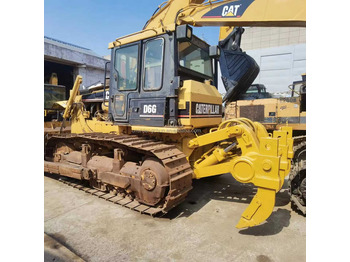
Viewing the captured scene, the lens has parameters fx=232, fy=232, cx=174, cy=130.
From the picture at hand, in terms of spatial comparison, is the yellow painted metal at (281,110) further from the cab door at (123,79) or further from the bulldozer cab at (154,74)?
the cab door at (123,79)

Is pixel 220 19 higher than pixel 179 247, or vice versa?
pixel 220 19

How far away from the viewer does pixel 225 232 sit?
10.8 feet

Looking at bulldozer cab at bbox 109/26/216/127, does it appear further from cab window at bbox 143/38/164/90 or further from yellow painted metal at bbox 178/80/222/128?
yellow painted metal at bbox 178/80/222/128

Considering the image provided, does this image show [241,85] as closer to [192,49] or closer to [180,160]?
[192,49]

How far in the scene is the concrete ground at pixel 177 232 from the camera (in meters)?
2.80

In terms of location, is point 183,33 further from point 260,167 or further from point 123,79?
point 260,167

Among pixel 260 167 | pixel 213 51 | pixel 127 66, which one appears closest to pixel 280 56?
pixel 213 51

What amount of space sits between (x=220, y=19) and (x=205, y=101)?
1.42m

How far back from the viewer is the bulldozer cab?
12.9ft

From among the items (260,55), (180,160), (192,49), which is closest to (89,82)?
(192,49)

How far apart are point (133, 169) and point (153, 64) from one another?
191 centimetres

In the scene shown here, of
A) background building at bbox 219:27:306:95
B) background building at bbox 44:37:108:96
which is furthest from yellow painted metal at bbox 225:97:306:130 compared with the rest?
background building at bbox 219:27:306:95

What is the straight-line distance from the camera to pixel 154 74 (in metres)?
4.16

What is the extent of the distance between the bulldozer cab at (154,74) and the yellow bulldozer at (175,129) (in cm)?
2
